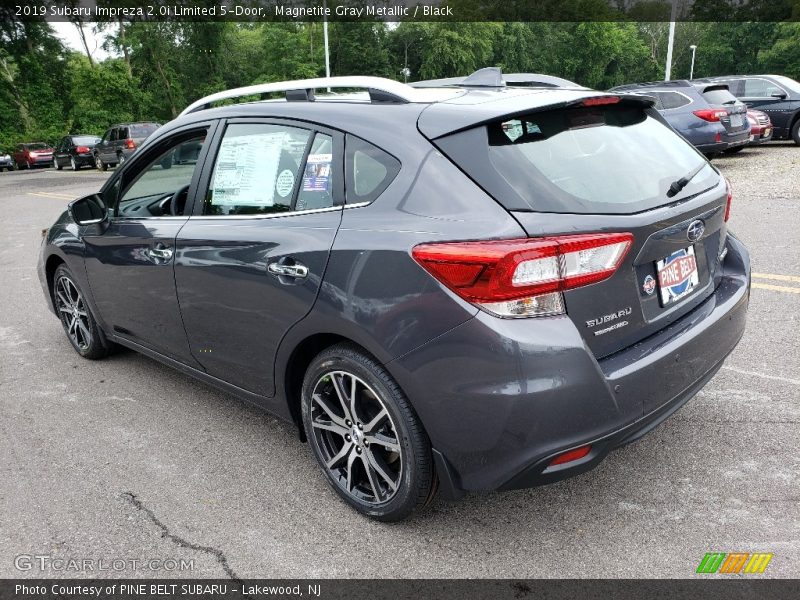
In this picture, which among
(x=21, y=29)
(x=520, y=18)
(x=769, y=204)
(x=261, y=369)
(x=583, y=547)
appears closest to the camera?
(x=583, y=547)

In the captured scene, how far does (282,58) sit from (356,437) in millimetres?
56259

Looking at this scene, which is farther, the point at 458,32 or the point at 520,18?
the point at 520,18

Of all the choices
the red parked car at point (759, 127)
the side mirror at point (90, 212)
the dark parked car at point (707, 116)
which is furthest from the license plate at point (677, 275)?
the red parked car at point (759, 127)

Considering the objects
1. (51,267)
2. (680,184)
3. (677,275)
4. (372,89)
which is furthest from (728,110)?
(51,267)

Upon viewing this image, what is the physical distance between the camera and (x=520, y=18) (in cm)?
7794

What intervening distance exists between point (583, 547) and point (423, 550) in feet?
1.98

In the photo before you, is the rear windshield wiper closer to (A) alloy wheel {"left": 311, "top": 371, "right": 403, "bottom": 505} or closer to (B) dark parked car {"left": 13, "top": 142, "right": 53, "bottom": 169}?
(A) alloy wheel {"left": 311, "top": 371, "right": 403, "bottom": 505}

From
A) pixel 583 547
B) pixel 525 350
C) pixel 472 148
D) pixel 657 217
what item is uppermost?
pixel 472 148

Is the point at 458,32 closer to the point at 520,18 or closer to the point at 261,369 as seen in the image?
the point at 520,18

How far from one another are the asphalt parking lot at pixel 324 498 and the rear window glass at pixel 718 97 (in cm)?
1018

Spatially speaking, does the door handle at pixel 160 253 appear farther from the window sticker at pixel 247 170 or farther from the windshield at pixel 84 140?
the windshield at pixel 84 140

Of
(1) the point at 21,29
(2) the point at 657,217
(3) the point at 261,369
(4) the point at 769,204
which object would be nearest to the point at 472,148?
(2) the point at 657,217

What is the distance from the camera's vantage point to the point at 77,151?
93.7 feet

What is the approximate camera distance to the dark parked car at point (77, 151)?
1120 inches
